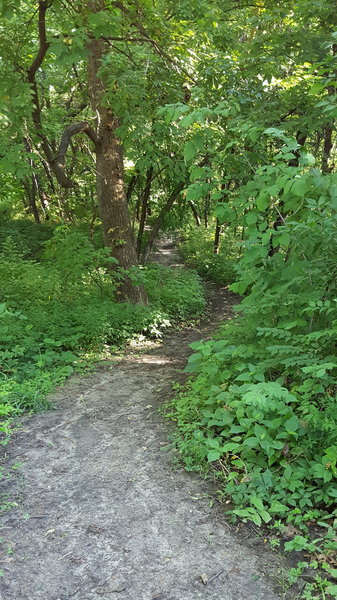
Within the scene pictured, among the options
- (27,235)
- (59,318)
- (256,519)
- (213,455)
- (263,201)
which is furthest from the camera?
(27,235)

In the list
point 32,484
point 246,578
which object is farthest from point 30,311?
point 246,578

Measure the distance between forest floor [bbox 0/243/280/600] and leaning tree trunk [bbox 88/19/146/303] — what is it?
12.3 feet

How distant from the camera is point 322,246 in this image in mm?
3385

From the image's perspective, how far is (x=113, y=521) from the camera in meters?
2.77

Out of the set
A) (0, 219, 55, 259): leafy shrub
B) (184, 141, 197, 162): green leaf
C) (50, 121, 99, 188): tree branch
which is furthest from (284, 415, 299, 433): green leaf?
(0, 219, 55, 259): leafy shrub

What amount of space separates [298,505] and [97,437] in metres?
1.79

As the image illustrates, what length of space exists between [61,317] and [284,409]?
153 inches

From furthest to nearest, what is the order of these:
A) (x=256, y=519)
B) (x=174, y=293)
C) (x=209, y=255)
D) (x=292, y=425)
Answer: (x=209, y=255), (x=174, y=293), (x=292, y=425), (x=256, y=519)

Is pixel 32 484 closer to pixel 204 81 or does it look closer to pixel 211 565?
pixel 211 565

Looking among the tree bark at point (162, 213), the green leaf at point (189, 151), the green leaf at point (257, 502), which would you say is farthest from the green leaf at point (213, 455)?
the tree bark at point (162, 213)

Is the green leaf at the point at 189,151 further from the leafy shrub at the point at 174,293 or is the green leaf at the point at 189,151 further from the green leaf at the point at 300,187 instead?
the leafy shrub at the point at 174,293

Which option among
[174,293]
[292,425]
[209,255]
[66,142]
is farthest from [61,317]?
[209,255]

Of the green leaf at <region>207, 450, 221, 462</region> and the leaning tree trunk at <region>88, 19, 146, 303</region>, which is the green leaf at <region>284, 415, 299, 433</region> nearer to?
the green leaf at <region>207, 450, 221, 462</region>

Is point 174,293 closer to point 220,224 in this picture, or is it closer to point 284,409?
point 220,224
